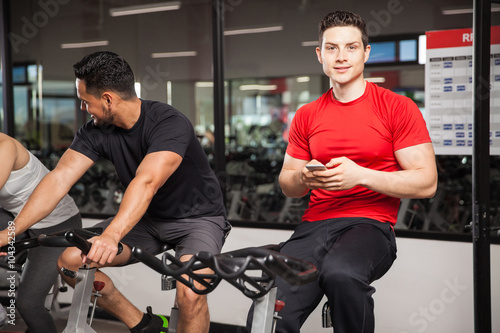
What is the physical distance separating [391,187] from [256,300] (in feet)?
1.88

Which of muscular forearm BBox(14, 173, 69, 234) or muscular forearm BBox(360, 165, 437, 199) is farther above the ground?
muscular forearm BBox(360, 165, 437, 199)

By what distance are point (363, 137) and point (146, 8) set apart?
24.0 ft

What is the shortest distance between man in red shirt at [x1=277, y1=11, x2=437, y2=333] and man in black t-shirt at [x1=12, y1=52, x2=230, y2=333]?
1.39 feet

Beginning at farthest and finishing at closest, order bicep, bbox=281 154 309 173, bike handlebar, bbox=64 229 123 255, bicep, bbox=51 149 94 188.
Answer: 1. bicep, bbox=51 149 94 188
2. bicep, bbox=281 154 309 173
3. bike handlebar, bbox=64 229 123 255

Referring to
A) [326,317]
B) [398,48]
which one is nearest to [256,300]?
[326,317]

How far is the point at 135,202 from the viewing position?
5.94 ft

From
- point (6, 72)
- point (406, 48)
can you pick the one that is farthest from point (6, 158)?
point (406, 48)

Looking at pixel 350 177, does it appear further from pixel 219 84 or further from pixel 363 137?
pixel 219 84

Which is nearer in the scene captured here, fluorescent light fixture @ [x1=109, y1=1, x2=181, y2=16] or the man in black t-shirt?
the man in black t-shirt

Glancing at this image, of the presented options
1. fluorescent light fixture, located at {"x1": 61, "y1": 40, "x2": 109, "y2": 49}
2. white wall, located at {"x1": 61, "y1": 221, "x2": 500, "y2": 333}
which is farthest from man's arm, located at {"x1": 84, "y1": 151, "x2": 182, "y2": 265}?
fluorescent light fixture, located at {"x1": 61, "y1": 40, "x2": 109, "y2": 49}

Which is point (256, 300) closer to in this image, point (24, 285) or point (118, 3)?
point (24, 285)

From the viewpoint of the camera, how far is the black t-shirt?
2.22 metres

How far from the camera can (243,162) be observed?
566cm

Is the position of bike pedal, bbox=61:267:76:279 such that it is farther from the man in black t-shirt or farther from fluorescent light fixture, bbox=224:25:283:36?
fluorescent light fixture, bbox=224:25:283:36
